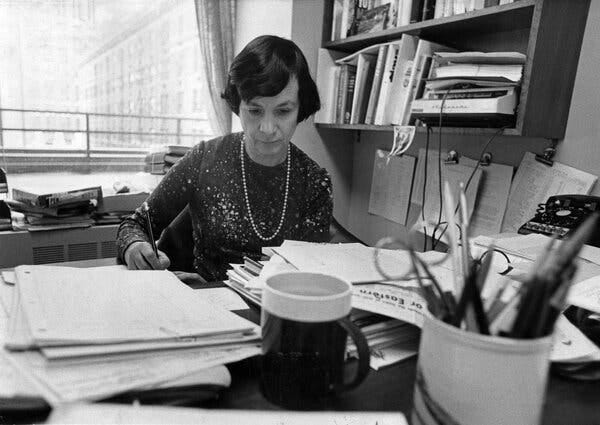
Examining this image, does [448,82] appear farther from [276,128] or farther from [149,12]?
[149,12]

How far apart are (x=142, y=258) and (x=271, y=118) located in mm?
509

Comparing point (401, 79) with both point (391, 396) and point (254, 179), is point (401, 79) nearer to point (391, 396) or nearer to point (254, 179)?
point (254, 179)

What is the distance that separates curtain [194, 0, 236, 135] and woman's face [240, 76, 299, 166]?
1.25 meters

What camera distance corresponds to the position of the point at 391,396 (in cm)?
47

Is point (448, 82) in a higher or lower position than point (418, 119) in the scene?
higher

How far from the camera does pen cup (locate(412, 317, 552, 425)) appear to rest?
34cm

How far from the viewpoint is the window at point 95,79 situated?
6.81 feet

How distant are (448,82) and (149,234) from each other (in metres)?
0.93

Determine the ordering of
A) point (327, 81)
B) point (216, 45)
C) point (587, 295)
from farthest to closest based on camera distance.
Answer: point (216, 45) < point (327, 81) < point (587, 295)

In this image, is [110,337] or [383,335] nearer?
[110,337]

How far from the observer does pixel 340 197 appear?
221cm

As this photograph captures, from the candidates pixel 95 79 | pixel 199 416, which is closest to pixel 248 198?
pixel 199 416

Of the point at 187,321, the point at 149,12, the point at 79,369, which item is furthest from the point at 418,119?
the point at 149,12

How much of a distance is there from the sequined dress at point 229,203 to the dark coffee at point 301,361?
78 cm
